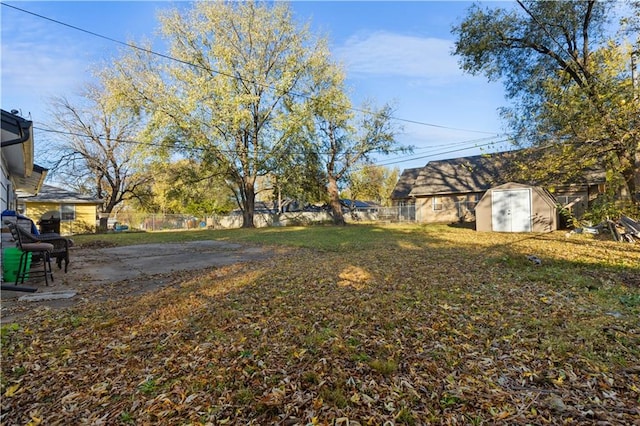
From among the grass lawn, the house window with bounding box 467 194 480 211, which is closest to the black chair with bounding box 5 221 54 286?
the grass lawn

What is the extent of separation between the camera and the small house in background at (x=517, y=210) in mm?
15391

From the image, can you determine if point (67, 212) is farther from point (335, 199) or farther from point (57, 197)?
point (335, 199)

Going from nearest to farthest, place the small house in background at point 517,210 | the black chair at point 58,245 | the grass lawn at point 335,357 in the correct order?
the grass lawn at point 335,357 < the black chair at point 58,245 < the small house in background at point 517,210

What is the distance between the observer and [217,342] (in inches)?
117

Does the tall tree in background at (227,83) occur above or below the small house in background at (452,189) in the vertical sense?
above

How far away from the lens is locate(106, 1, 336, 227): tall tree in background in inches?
773

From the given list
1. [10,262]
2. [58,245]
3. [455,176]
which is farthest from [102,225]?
[455,176]

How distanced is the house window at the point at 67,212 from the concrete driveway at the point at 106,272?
12220 millimetres

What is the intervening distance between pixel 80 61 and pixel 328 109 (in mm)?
16025

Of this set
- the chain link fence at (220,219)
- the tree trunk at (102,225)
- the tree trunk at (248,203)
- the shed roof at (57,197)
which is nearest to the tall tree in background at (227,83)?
the tree trunk at (248,203)

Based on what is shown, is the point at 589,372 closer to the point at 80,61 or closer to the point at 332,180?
the point at 332,180

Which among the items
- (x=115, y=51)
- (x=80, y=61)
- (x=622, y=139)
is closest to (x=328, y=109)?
(x=115, y=51)

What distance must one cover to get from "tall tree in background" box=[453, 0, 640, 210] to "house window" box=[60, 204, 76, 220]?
23106mm

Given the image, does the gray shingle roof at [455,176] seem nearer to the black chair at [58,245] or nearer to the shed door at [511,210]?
the shed door at [511,210]
